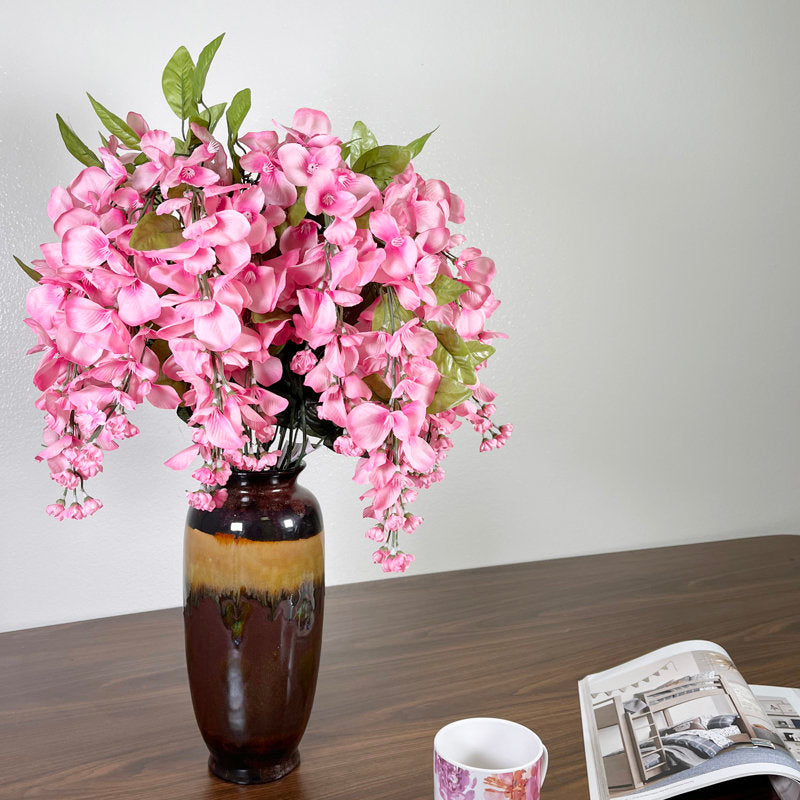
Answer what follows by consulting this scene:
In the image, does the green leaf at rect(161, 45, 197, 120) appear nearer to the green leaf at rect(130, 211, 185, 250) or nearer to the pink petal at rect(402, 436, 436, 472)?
the green leaf at rect(130, 211, 185, 250)

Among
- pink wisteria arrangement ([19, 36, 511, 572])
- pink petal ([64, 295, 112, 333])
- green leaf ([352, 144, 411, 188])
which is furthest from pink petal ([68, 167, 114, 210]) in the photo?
green leaf ([352, 144, 411, 188])

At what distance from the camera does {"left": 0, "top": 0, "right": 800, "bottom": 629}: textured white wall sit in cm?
111

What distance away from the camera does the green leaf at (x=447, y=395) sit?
2.19 ft

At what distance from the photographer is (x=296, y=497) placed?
748 millimetres

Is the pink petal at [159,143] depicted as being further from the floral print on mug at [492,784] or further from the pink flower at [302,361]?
the floral print on mug at [492,784]

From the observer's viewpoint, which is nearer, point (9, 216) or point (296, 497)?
point (296, 497)

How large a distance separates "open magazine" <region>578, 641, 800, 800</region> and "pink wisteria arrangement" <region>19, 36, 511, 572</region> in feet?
1.05

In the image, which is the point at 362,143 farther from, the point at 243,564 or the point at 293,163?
the point at 243,564

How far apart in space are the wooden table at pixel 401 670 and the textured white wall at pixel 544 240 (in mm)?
123

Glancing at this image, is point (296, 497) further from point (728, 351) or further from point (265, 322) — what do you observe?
point (728, 351)

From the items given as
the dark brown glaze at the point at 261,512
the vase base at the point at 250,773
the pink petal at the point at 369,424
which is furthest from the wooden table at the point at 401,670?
the pink petal at the point at 369,424

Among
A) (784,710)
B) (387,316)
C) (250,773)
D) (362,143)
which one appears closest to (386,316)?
(387,316)

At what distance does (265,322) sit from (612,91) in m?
1.10

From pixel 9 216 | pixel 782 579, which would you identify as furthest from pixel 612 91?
pixel 9 216
